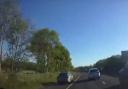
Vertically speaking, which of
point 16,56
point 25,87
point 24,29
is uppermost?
point 24,29

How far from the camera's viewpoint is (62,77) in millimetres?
50531

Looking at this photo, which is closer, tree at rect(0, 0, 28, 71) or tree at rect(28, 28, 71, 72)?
tree at rect(0, 0, 28, 71)

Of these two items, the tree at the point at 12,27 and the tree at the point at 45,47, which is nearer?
the tree at the point at 12,27

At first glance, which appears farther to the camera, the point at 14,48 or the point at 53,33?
the point at 53,33

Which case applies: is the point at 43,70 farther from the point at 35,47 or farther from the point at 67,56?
the point at 67,56

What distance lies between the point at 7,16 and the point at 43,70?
128 feet

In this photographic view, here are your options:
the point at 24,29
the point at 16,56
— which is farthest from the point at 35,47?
the point at 24,29

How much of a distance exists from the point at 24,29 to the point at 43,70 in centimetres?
3350

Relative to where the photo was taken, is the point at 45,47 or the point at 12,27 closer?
the point at 12,27

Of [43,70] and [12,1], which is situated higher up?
[12,1]

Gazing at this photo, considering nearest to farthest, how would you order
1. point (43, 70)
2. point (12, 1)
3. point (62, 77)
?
point (62, 77)
point (12, 1)
point (43, 70)

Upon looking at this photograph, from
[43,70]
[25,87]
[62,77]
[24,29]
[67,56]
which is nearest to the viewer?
[25,87]

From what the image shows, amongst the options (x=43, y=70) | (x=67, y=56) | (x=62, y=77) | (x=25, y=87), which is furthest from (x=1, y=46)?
(x=67, y=56)

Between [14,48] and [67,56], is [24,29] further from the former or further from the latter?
[67,56]
